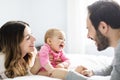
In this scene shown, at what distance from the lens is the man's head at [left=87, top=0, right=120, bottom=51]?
55.2 inches

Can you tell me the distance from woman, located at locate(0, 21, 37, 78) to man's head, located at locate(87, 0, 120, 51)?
1.54 feet

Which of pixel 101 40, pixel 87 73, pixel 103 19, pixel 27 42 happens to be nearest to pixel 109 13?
pixel 103 19

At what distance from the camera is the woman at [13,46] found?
170 centimetres

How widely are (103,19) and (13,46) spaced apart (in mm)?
635

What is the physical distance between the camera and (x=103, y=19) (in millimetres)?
1415

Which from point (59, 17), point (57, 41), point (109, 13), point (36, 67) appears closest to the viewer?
point (109, 13)

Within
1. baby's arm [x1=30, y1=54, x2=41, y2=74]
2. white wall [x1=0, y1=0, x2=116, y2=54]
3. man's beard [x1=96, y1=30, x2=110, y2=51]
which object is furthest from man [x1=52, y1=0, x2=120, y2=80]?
white wall [x1=0, y1=0, x2=116, y2=54]

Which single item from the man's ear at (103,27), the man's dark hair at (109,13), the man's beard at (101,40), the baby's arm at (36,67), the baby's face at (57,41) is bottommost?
the baby's arm at (36,67)

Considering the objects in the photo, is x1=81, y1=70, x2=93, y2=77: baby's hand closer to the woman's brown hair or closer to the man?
the man

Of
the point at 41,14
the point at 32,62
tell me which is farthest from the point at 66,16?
the point at 32,62

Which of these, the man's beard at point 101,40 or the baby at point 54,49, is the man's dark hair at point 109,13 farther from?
the baby at point 54,49

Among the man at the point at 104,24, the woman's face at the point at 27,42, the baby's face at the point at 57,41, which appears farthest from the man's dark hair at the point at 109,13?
the baby's face at the point at 57,41

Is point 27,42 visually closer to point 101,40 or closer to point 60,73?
point 60,73

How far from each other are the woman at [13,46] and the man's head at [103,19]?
1.54ft
